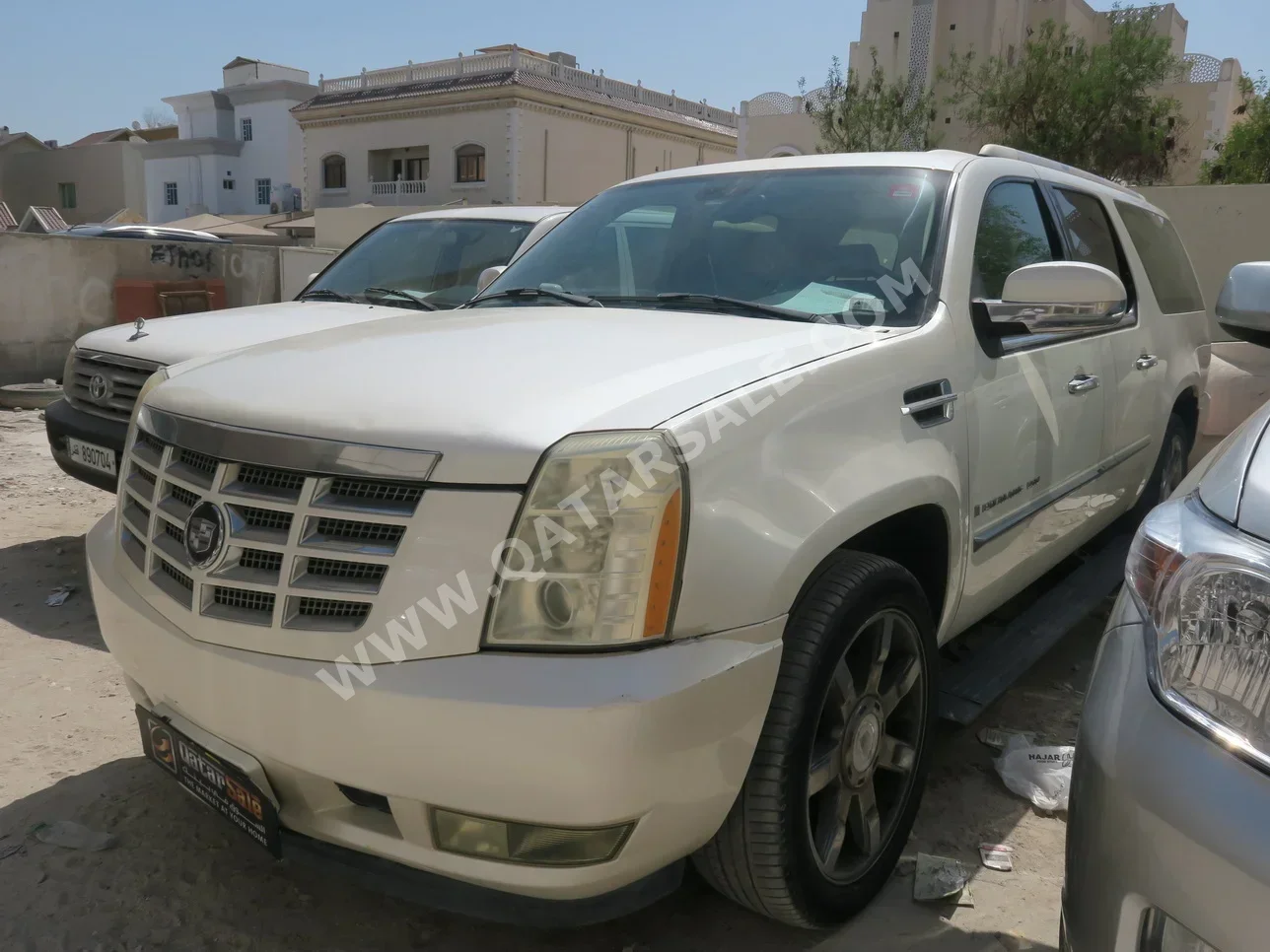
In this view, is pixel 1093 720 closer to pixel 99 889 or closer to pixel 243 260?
pixel 99 889

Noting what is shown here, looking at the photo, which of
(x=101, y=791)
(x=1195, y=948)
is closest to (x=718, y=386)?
(x=1195, y=948)

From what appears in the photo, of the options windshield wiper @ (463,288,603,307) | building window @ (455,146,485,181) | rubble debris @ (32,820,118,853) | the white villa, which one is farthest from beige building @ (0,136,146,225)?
rubble debris @ (32,820,118,853)

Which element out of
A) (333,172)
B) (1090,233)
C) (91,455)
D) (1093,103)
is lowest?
(91,455)

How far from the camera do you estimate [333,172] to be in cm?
4125

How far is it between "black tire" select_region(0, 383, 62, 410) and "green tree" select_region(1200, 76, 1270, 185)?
22245 millimetres

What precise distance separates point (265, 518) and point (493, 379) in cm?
51

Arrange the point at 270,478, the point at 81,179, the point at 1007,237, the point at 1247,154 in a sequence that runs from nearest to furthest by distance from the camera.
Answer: the point at 270,478 < the point at 1007,237 < the point at 1247,154 < the point at 81,179

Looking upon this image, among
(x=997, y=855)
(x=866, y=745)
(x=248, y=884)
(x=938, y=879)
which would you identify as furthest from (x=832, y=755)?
(x=248, y=884)

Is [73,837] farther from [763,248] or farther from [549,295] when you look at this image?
[763,248]

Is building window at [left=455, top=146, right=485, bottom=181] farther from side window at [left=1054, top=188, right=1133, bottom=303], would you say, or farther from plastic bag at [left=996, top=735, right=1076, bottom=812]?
plastic bag at [left=996, top=735, right=1076, bottom=812]

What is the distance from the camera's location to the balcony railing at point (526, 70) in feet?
116

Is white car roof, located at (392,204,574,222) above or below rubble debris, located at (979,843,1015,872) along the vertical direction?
above

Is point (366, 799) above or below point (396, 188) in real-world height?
below

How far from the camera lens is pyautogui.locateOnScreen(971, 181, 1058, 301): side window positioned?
296cm
